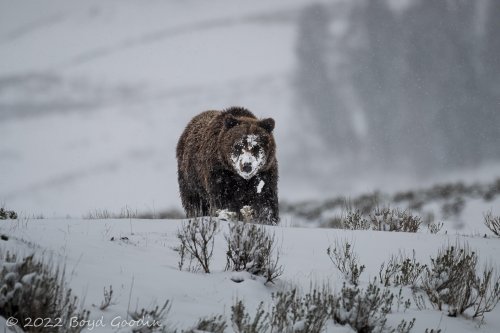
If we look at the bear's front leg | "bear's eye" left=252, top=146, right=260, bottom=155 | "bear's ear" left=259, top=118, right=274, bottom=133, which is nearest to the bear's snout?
"bear's eye" left=252, top=146, right=260, bottom=155

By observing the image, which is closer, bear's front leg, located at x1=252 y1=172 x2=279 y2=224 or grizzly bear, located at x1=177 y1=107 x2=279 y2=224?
grizzly bear, located at x1=177 y1=107 x2=279 y2=224

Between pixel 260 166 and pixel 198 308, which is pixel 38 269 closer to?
pixel 198 308

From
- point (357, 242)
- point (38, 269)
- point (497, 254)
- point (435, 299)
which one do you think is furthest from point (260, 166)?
point (38, 269)

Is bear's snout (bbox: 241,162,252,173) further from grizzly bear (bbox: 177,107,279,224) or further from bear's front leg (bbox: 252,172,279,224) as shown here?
bear's front leg (bbox: 252,172,279,224)

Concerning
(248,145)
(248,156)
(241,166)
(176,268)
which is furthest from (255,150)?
(176,268)

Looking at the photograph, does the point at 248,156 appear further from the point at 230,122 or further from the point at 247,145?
the point at 230,122

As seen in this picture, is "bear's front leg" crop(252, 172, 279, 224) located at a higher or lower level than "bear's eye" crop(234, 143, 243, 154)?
lower

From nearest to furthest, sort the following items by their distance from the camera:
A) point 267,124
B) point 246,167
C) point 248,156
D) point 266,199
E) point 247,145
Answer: point 246,167 → point 248,156 → point 247,145 → point 266,199 → point 267,124

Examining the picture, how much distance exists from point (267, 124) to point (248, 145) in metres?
0.75

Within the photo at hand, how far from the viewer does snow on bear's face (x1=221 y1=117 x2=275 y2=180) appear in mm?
9094

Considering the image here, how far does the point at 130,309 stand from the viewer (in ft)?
11.0

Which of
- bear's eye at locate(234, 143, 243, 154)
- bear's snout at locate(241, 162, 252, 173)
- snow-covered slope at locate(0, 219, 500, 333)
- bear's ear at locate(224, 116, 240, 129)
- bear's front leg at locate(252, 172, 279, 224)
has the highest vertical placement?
bear's ear at locate(224, 116, 240, 129)

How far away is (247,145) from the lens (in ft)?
30.3

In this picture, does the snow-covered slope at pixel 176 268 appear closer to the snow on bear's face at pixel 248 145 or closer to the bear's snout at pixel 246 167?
the bear's snout at pixel 246 167
